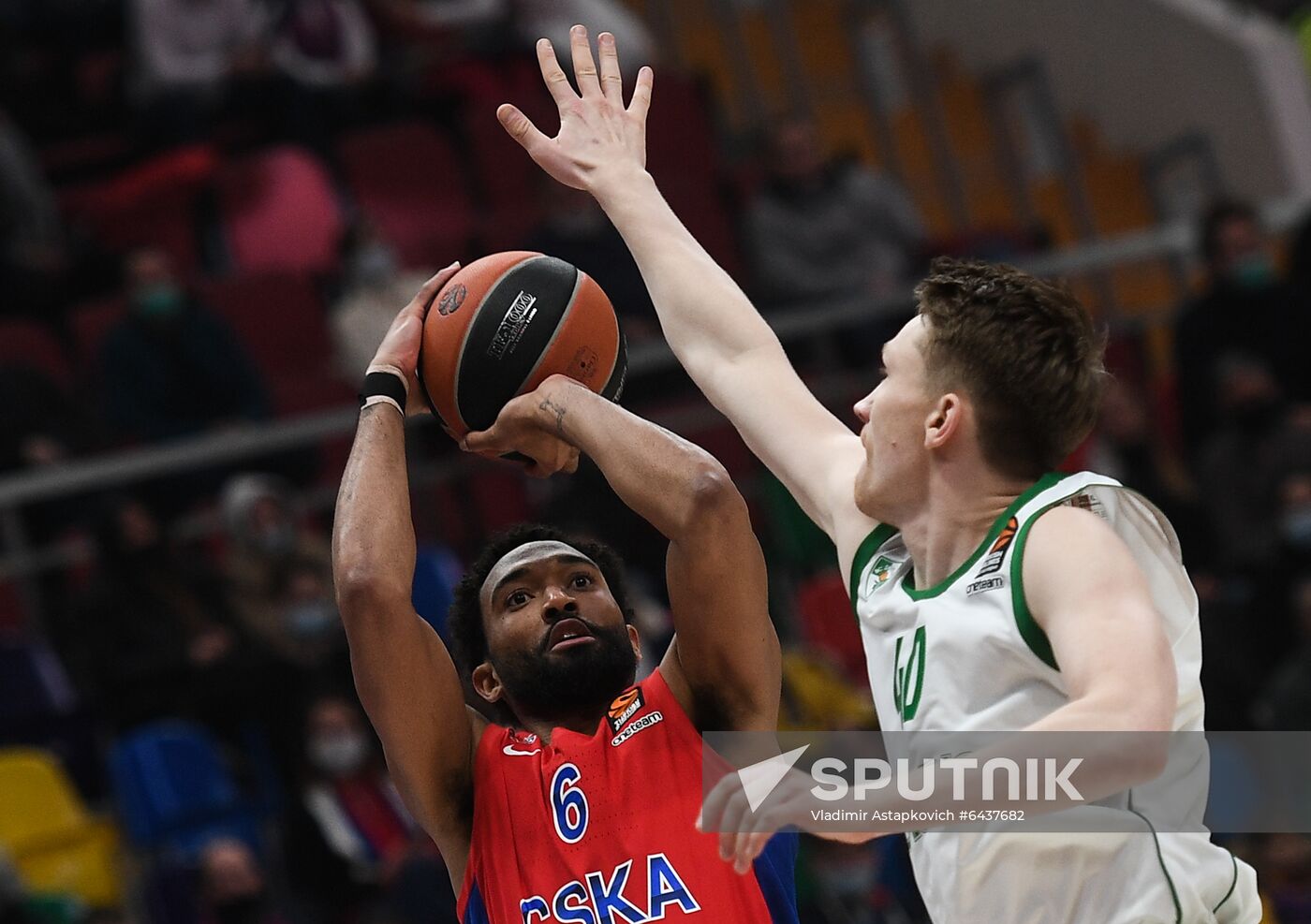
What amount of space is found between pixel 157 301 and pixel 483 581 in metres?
5.13

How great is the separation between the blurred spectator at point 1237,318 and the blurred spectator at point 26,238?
18.6 ft

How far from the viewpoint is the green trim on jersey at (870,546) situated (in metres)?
2.74

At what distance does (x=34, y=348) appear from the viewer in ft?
28.2

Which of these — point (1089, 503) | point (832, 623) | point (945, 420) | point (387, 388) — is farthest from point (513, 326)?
point (832, 623)

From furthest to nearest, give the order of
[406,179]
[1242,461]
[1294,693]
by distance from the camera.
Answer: [406,179], [1242,461], [1294,693]

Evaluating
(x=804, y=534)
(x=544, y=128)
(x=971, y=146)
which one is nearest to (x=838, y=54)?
(x=971, y=146)

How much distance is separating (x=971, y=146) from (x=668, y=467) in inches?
359

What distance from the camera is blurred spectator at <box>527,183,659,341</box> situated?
8.95 meters

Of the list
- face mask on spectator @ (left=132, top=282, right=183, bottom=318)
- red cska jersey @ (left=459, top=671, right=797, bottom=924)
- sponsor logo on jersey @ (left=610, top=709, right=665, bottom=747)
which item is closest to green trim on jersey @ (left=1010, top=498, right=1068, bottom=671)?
red cska jersey @ (left=459, top=671, right=797, bottom=924)

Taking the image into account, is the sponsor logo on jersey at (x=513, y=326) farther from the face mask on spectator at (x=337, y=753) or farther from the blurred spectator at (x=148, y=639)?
the blurred spectator at (x=148, y=639)

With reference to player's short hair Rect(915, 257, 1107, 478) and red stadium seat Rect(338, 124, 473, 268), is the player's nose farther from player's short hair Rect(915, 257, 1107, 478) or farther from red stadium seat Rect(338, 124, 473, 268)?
red stadium seat Rect(338, 124, 473, 268)

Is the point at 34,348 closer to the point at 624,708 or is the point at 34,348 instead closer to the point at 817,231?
the point at 817,231

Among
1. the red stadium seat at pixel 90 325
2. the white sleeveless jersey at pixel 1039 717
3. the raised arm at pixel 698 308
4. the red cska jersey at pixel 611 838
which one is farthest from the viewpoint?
the red stadium seat at pixel 90 325

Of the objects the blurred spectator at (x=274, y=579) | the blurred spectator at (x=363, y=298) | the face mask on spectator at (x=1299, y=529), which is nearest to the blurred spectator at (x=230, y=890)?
the blurred spectator at (x=274, y=579)
